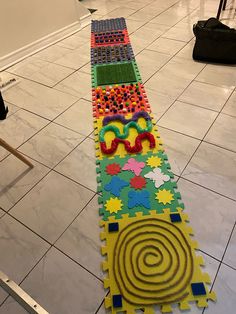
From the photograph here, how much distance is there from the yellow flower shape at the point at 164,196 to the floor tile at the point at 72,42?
1.90 metres

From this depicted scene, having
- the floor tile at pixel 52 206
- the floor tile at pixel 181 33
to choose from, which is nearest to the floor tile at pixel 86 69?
the floor tile at pixel 181 33

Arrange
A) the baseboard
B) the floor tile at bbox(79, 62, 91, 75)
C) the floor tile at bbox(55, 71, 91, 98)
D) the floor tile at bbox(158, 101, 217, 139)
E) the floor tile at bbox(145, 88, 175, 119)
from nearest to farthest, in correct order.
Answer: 1. the floor tile at bbox(158, 101, 217, 139)
2. the floor tile at bbox(145, 88, 175, 119)
3. the floor tile at bbox(55, 71, 91, 98)
4. the floor tile at bbox(79, 62, 91, 75)
5. the baseboard

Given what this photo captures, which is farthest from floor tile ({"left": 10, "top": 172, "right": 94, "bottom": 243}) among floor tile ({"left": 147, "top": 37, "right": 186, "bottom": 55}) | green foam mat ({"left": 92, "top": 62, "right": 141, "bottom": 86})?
floor tile ({"left": 147, "top": 37, "right": 186, "bottom": 55})

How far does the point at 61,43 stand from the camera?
2664mm

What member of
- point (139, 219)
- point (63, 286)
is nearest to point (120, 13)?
point (139, 219)

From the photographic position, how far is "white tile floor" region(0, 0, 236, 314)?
3.47 ft

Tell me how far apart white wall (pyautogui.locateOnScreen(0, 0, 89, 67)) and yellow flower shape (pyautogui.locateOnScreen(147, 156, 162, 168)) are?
5.71 feet

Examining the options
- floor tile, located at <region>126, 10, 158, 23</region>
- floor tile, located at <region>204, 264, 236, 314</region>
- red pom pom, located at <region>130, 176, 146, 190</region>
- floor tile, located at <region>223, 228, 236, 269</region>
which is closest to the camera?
floor tile, located at <region>204, 264, 236, 314</region>

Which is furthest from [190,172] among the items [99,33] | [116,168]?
[99,33]

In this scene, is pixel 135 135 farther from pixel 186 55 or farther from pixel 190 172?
pixel 186 55

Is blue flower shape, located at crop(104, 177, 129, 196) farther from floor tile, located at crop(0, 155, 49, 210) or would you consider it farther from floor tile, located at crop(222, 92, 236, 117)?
floor tile, located at crop(222, 92, 236, 117)

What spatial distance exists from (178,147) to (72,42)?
1.80 metres

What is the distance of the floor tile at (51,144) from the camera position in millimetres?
1538

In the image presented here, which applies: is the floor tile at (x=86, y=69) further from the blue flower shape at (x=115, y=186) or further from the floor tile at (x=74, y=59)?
the blue flower shape at (x=115, y=186)
